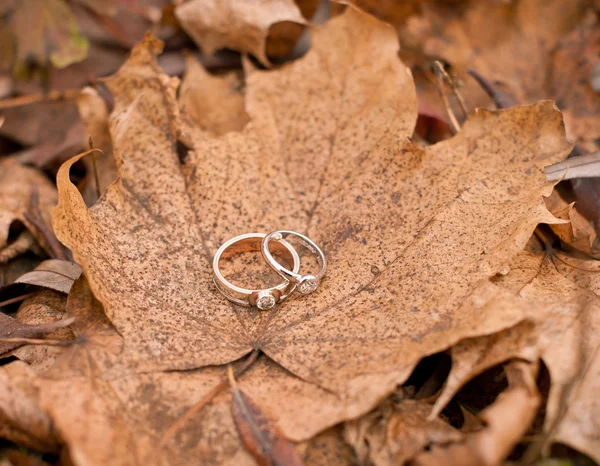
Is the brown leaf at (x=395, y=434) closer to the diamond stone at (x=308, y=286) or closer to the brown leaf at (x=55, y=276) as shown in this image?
the diamond stone at (x=308, y=286)

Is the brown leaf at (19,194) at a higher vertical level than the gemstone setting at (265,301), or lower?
lower

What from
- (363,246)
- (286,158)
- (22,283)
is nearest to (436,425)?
(363,246)

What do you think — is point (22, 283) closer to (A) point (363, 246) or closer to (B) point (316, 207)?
(B) point (316, 207)

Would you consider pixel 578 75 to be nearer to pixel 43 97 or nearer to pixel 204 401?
pixel 204 401

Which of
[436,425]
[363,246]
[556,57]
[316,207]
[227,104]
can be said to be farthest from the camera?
[556,57]

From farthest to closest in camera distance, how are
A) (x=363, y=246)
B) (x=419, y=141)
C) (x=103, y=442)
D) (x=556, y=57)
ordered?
(x=556, y=57), (x=419, y=141), (x=363, y=246), (x=103, y=442)

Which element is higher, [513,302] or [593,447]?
[513,302]

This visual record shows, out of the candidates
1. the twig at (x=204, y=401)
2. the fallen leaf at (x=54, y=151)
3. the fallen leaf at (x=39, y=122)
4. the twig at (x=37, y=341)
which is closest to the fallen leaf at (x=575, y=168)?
the twig at (x=204, y=401)
